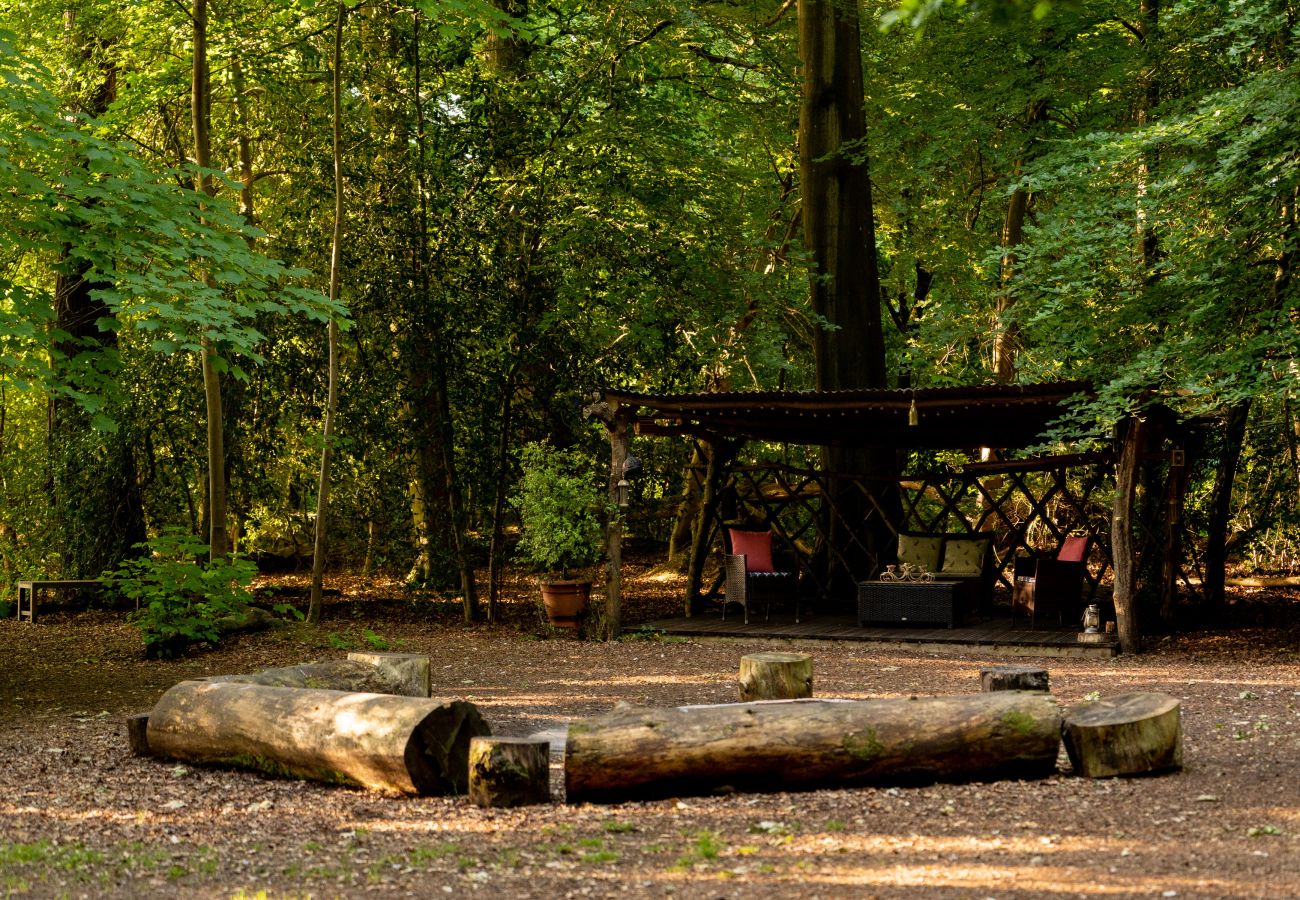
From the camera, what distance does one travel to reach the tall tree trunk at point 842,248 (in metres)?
12.7

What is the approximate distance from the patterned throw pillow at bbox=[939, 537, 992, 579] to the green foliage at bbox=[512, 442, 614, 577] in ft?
11.0

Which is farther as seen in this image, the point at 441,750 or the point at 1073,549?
the point at 1073,549

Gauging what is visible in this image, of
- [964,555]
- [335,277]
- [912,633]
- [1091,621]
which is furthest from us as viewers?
[964,555]

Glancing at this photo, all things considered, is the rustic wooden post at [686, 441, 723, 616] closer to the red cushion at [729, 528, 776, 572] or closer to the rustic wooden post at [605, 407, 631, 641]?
the red cushion at [729, 528, 776, 572]

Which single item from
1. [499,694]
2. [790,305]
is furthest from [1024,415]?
[499,694]

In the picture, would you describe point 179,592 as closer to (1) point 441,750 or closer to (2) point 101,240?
(2) point 101,240

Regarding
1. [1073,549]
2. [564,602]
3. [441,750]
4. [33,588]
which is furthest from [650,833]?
[33,588]

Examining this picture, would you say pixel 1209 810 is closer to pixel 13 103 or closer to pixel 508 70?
pixel 13 103

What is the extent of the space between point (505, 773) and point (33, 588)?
378 inches

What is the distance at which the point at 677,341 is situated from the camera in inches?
488

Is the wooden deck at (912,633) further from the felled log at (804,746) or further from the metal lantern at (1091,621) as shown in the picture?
the felled log at (804,746)

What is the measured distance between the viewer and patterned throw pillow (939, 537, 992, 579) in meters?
11.7

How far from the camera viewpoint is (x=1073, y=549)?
1130 centimetres

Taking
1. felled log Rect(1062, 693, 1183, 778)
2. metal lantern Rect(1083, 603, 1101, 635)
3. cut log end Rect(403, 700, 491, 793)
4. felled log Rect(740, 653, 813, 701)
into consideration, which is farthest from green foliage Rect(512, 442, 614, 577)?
felled log Rect(1062, 693, 1183, 778)
